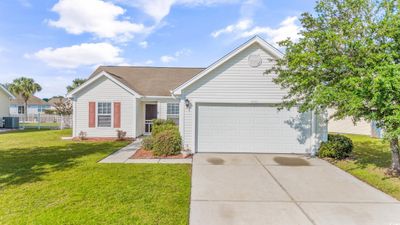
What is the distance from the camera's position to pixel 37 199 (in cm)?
524

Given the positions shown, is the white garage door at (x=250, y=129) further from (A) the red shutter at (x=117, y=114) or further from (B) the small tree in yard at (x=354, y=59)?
(A) the red shutter at (x=117, y=114)

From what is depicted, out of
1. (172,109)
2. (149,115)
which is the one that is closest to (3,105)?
(149,115)

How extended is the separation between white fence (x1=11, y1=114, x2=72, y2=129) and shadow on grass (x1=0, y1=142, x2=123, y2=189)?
40.0 feet

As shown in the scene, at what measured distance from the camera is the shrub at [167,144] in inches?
400

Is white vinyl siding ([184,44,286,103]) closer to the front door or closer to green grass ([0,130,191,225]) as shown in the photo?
green grass ([0,130,191,225])

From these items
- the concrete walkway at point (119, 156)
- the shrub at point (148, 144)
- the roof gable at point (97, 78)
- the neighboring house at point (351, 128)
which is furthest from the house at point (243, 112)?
the neighboring house at point (351, 128)

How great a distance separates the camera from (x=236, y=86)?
10891 mm

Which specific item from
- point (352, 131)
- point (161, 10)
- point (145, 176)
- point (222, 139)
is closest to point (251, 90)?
point (222, 139)

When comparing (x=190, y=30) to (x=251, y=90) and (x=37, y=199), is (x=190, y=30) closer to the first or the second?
(x=251, y=90)

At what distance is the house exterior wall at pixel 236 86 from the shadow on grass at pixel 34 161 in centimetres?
467

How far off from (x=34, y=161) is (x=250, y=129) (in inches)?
353

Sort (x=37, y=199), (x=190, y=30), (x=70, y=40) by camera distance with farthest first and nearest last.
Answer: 1. (x=70, y=40)
2. (x=190, y=30)
3. (x=37, y=199)

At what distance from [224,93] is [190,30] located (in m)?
7.37

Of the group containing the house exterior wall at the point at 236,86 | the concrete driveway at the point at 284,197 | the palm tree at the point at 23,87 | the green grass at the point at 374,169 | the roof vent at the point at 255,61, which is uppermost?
the palm tree at the point at 23,87
